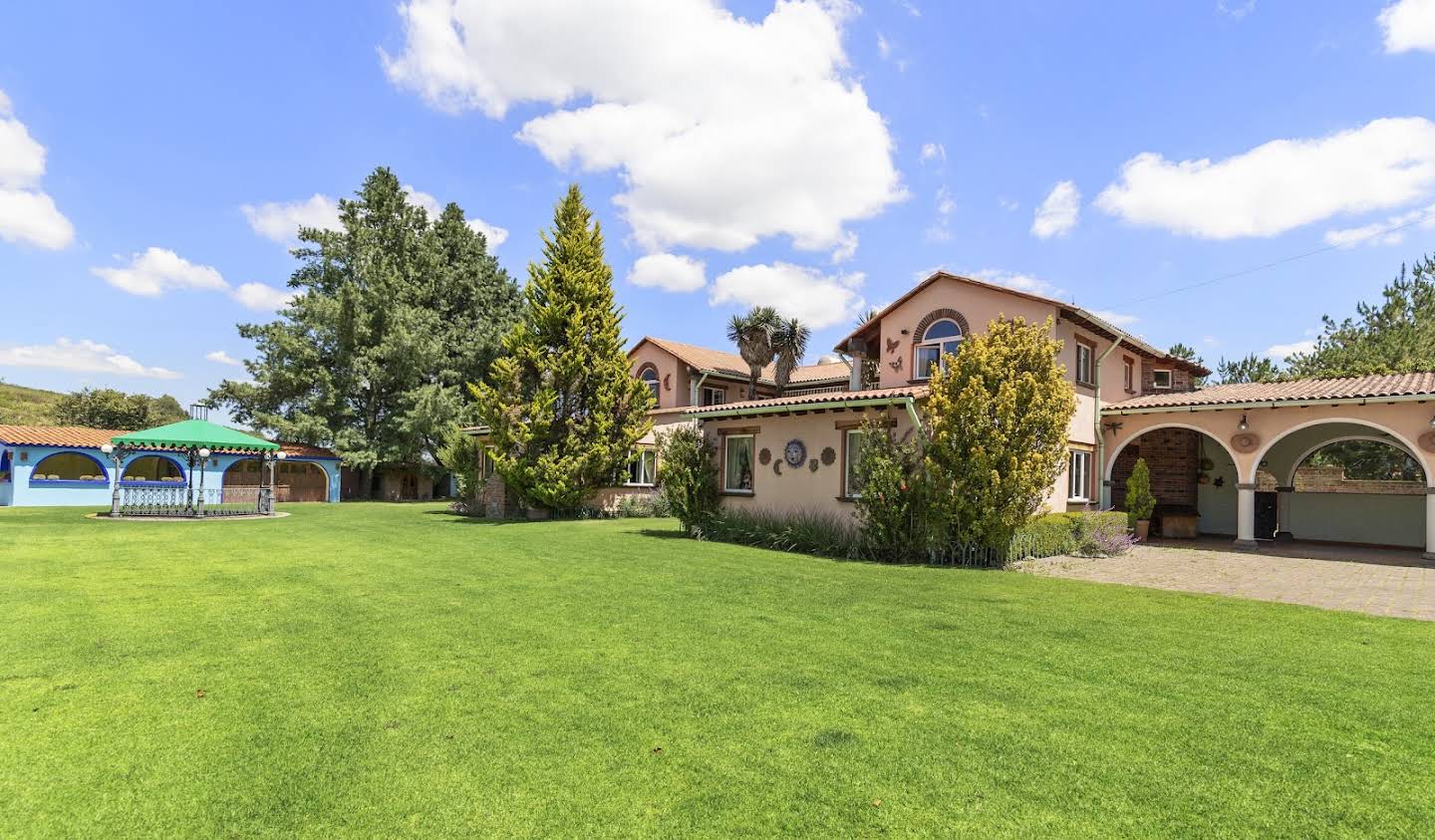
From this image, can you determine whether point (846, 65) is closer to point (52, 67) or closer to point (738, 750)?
point (738, 750)

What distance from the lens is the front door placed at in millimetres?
20297

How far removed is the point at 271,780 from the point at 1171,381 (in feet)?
91.1

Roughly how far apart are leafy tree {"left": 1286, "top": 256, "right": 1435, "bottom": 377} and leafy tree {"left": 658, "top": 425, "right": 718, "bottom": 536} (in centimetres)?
2608

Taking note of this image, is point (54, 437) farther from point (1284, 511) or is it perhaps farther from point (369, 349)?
point (1284, 511)

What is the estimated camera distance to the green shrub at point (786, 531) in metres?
14.1

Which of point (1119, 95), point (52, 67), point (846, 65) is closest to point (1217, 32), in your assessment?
point (1119, 95)

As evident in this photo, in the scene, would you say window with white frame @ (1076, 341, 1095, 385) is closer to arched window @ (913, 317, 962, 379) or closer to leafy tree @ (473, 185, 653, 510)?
arched window @ (913, 317, 962, 379)

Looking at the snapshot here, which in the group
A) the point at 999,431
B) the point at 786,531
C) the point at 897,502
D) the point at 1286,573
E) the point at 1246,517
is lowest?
the point at 1286,573

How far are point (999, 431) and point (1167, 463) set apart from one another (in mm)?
13030

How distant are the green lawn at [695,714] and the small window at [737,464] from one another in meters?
8.45

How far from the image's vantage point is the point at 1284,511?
20422mm

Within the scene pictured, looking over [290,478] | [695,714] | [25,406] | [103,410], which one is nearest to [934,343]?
[695,714]

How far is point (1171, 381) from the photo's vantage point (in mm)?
24141

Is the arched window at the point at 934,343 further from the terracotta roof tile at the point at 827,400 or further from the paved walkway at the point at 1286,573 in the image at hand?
the paved walkway at the point at 1286,573
